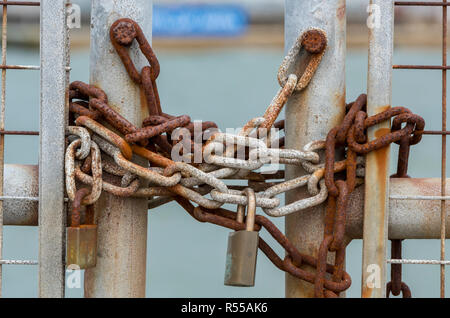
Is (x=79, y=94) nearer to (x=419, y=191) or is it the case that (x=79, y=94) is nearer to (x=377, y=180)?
(x=377, y=180)

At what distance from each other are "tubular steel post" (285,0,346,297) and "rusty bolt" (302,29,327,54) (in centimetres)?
3

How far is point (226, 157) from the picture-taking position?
1.19m

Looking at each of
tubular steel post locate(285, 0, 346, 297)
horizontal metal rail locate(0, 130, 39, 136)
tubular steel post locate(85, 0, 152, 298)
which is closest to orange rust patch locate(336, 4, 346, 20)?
tubular steel post locate(285, 0, 346, 297)

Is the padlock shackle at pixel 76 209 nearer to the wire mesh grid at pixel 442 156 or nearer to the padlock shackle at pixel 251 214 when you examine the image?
the padlock shackle at pixel 251 214

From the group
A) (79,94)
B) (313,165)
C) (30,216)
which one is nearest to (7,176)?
(30,216)

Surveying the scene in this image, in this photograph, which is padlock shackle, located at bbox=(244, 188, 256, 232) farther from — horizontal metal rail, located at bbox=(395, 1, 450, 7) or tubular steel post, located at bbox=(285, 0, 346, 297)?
horizontal metal rail, located at bbox=(395, 1, 450, 7)

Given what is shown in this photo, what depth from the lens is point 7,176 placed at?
1239 mm

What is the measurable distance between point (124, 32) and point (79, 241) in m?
0.47

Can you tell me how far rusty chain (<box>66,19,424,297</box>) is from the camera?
118cm

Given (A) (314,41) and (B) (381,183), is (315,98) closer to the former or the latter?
(A) (314,41)

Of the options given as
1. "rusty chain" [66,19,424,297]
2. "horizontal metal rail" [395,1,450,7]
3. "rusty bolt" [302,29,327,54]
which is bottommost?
"rusty chain" [66,19,424,297]

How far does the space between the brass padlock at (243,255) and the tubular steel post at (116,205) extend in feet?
0.73

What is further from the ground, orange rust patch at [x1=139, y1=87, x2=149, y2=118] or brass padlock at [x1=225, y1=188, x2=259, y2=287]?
orange rust patch at [x1=139, y1=87, x2=149, y2=118]

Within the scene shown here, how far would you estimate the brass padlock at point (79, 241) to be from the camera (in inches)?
45.9
